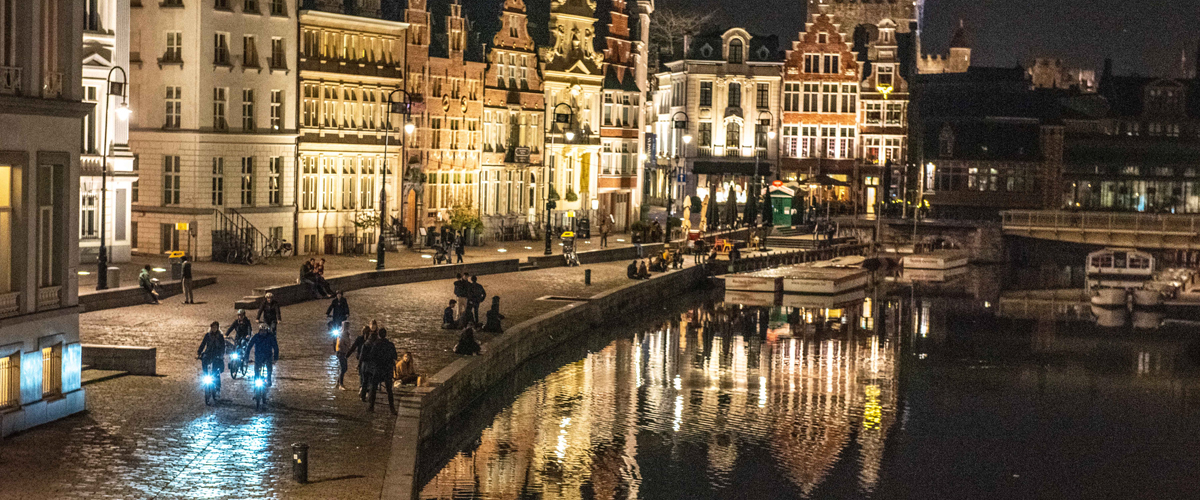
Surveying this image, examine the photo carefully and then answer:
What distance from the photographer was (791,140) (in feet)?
319

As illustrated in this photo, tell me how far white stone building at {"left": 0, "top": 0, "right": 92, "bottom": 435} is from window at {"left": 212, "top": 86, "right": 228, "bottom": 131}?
92.3 ft

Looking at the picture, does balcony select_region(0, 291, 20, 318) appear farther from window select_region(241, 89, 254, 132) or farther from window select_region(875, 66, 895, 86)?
window select_region(875, 66, 895, 86)

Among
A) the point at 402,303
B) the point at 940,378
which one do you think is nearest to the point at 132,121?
the point at 402,303

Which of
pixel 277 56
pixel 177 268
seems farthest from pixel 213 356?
pixel 277 56

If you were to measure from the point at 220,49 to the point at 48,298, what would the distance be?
98.2ft

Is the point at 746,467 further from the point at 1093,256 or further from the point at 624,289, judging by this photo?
the point at 1093,256

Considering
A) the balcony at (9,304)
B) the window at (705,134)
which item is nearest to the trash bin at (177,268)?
the balcony at (9,304)

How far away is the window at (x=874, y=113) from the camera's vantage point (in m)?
96.5

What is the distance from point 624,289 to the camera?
168 ft

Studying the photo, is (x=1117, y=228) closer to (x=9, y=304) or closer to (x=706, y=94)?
(x=706, y=94)

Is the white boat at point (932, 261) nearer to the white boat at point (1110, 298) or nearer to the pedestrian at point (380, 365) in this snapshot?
the white boat at point (1110, 298)

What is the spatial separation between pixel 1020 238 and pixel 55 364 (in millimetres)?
73018

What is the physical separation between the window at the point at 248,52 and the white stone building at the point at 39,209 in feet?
95.2

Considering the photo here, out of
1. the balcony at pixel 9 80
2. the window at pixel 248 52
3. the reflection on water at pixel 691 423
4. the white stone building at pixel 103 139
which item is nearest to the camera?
the balcony at pixel 9 80
